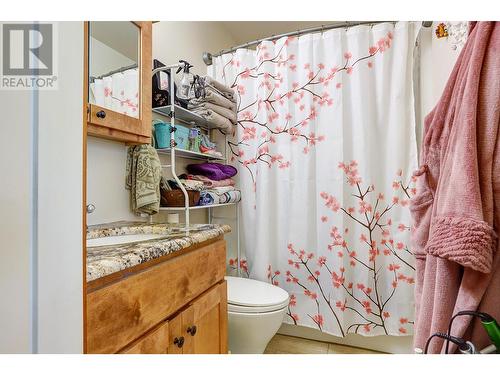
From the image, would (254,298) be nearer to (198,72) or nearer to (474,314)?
(474,314)

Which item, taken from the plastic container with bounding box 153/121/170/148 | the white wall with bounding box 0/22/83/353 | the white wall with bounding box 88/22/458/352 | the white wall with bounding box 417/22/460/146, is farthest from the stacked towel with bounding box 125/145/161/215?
the white wall with bounding box 417/22/460/146

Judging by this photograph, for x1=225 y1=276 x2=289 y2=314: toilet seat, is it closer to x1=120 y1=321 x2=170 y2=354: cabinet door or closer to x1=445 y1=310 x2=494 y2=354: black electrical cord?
x1=120 y1=321 x2=170 y2=354: cabinet door

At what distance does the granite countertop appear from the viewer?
1.93ft

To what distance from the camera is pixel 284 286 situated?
175 centimetres

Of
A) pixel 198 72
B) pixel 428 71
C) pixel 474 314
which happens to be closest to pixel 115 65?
pixel 198 72

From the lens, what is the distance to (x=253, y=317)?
130 cm

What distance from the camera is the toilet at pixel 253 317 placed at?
131cm

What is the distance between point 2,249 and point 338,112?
164 centimetres

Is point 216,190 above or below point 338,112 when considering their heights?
below

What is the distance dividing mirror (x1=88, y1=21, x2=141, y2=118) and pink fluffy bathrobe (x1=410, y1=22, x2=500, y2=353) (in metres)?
1.19

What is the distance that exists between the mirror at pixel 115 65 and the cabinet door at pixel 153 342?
86 cm

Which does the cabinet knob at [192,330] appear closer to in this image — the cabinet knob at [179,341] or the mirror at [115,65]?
the cabinet knob at [179,341]
